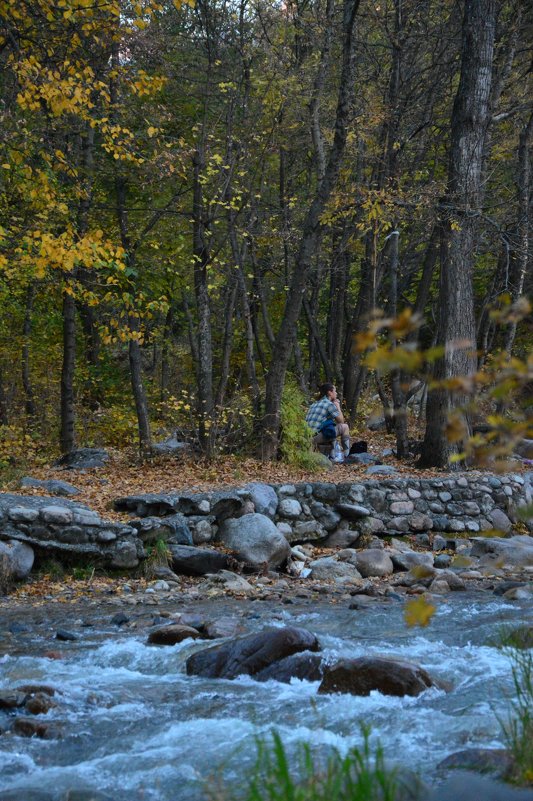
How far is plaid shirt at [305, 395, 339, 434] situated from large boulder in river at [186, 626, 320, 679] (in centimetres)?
810

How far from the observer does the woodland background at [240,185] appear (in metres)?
10.0

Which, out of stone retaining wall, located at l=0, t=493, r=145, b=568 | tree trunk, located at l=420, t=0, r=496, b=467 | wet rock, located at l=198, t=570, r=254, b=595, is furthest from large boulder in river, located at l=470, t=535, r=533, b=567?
stone retaining wall, located at l=0, t=493, r=145, b=568

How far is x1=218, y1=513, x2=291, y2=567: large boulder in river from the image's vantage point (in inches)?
369

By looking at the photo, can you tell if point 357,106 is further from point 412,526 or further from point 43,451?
point 43,451

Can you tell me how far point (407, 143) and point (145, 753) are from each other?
50.9 ft

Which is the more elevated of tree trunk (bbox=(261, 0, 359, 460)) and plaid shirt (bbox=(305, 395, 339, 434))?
tree trunk (bbox=(261, 0, 359, 460))

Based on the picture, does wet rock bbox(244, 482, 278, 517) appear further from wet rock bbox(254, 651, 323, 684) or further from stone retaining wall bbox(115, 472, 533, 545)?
wet rock bbox(254, 651, 323, 684)

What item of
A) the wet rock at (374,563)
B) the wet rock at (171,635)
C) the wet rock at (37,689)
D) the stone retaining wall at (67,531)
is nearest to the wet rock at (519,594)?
the wet rock at (374,563)

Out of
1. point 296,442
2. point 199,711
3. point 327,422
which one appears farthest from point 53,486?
point 199,711

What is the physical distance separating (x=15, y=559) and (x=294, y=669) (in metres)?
3.94

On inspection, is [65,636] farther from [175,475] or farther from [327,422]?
[327,422]

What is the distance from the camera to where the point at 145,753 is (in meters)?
3.91

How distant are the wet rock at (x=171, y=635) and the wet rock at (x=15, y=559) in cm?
230

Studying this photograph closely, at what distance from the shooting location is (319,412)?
13.7m
